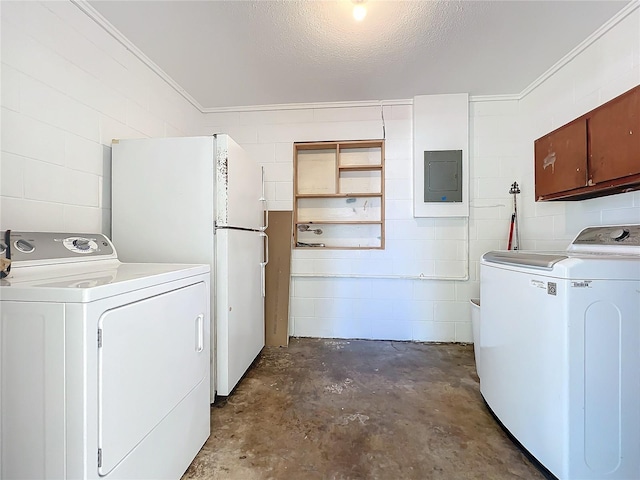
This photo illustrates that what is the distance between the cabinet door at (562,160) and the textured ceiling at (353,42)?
2.33 ft

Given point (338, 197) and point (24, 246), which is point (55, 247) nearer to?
point (24, 246)

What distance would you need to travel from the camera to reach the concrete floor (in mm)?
1379

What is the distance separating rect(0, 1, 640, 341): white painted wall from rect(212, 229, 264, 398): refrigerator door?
82cm

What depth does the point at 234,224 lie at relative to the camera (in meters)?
1.96

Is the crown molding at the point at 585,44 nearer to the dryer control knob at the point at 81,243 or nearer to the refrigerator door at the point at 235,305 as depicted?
the refrigerator door at the point at 235,305

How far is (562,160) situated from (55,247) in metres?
3.01

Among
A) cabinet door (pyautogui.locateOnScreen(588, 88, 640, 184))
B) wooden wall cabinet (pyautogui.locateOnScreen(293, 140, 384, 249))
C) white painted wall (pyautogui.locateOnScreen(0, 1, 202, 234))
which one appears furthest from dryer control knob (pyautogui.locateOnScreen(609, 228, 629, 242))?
white painted wall (pyautogui.locateOnScreen(0, 1, 202, 234))

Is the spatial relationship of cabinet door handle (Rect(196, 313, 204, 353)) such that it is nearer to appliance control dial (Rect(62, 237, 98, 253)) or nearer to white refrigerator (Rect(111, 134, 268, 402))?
white refrigerator (Rect(111, 134, 268, 402))

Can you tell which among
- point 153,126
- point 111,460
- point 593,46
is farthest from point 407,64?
point 111,460

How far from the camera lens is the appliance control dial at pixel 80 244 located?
1.43 meters

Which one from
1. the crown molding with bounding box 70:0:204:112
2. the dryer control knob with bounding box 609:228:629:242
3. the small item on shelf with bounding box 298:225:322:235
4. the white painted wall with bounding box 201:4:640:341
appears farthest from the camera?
the small item on shelf with bounding box 298:225:322:235

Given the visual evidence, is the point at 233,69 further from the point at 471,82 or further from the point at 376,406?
the point at 376,406

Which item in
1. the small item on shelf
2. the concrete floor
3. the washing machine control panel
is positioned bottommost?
the concrete floor

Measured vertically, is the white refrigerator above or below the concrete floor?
above
